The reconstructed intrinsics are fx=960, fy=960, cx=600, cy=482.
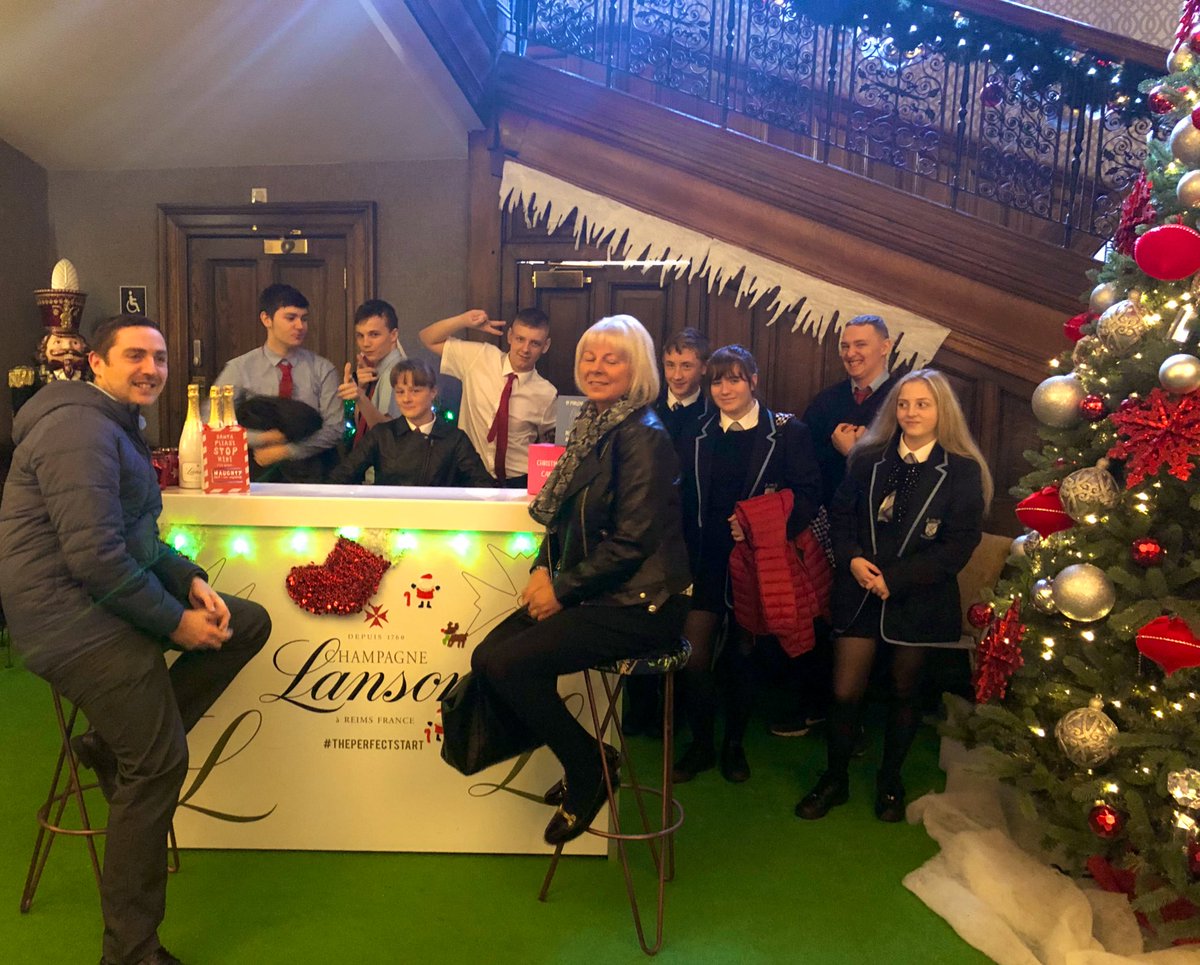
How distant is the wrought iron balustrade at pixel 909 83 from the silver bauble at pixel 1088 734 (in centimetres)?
245

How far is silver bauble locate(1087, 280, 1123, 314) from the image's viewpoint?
254 centimetres

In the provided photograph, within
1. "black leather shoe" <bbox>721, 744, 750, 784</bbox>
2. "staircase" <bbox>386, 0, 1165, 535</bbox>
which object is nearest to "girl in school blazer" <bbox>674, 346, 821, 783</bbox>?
"black leather shoe" <bbox>721, 744, 750, 784</bbox>

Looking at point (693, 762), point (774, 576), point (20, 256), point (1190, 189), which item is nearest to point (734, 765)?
point (693, 762)

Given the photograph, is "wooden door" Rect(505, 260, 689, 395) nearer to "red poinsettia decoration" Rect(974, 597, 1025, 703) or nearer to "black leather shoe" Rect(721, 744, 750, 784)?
"black leather shoe" Rect(721, 744, 750, 784)

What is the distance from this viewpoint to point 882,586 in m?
2.87

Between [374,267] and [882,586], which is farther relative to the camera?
[374,267]

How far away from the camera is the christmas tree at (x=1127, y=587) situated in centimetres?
217

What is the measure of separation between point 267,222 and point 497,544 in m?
3.15

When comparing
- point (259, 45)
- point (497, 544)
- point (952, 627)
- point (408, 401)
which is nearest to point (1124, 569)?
point (952, 627)

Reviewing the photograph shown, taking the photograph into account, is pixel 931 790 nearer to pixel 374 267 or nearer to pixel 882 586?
pixel 882 586

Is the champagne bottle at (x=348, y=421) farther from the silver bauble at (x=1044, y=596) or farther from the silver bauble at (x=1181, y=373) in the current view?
the silver bauble at (x=1181, y=373)

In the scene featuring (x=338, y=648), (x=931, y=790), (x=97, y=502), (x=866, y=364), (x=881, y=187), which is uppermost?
(x=881, y=187)

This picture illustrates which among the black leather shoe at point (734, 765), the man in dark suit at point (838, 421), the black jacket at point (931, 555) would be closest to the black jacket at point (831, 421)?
the man in dark suit at point (838, 421)

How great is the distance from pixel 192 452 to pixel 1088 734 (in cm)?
235
